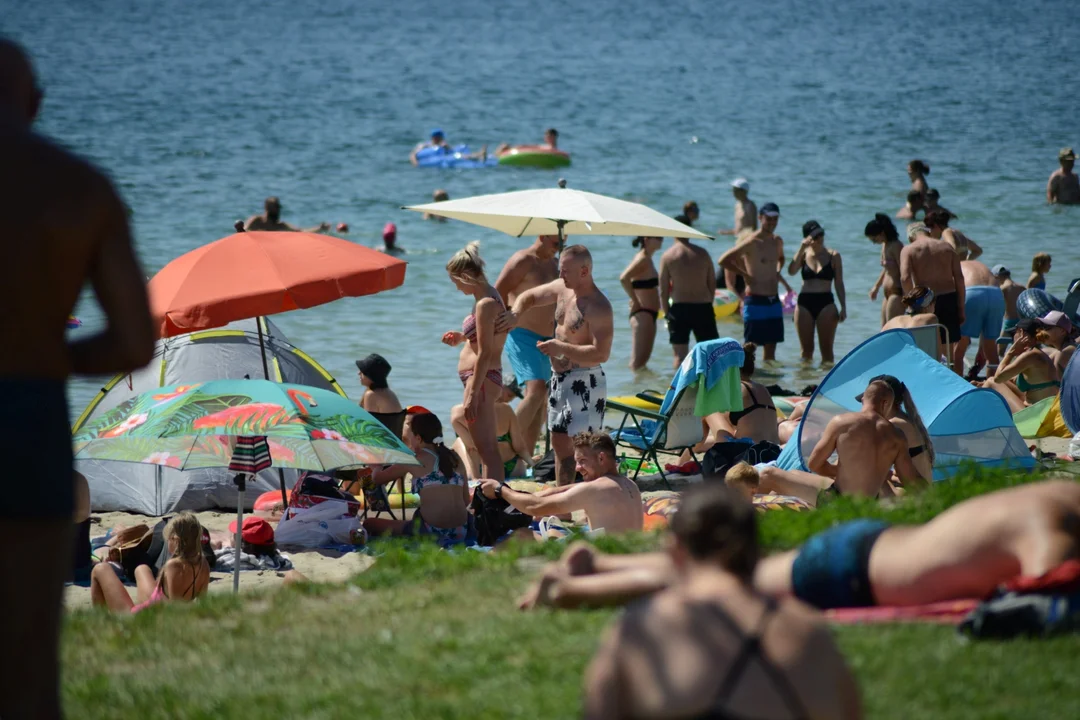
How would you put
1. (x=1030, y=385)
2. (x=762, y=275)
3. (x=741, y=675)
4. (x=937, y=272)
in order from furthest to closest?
(x=762, y=275) < (x=937, y=272) < (x=1030, y=385) < (x=741, y=675)

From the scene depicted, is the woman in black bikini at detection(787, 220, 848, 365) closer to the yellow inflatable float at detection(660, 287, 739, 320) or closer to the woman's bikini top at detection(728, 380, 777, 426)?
the yellow inflatable float at detection(660, 287, 739, 320)

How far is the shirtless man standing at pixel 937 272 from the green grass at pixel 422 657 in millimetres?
6525

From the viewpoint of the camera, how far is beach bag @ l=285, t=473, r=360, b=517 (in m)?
7.39

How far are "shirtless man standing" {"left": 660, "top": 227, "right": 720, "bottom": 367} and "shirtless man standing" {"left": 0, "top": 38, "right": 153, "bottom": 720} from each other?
32.2 ft

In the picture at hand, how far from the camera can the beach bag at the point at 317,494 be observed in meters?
7.39

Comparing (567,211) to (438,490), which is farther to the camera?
(567,211)

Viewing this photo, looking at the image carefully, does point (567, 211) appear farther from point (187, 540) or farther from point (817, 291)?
point (817, 291)

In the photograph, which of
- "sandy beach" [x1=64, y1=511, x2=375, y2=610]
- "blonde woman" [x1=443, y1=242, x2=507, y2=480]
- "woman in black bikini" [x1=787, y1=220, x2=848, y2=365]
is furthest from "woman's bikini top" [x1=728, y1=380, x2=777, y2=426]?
"woman in black bikini" [x1=787, y1=220, x2=848, y2=365]

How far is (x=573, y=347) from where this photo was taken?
25.1 ft

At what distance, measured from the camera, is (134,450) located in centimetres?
639

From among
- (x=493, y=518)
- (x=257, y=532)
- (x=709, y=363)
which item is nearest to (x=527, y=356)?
(x=709, y=363)

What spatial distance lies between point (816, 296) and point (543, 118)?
32593 mm

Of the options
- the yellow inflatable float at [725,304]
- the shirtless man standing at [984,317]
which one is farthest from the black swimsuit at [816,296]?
the yellow inflatable float at [725,304]

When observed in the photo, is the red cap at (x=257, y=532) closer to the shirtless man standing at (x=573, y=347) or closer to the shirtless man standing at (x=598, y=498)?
the shirtless man standing at (x=598, y=498)
